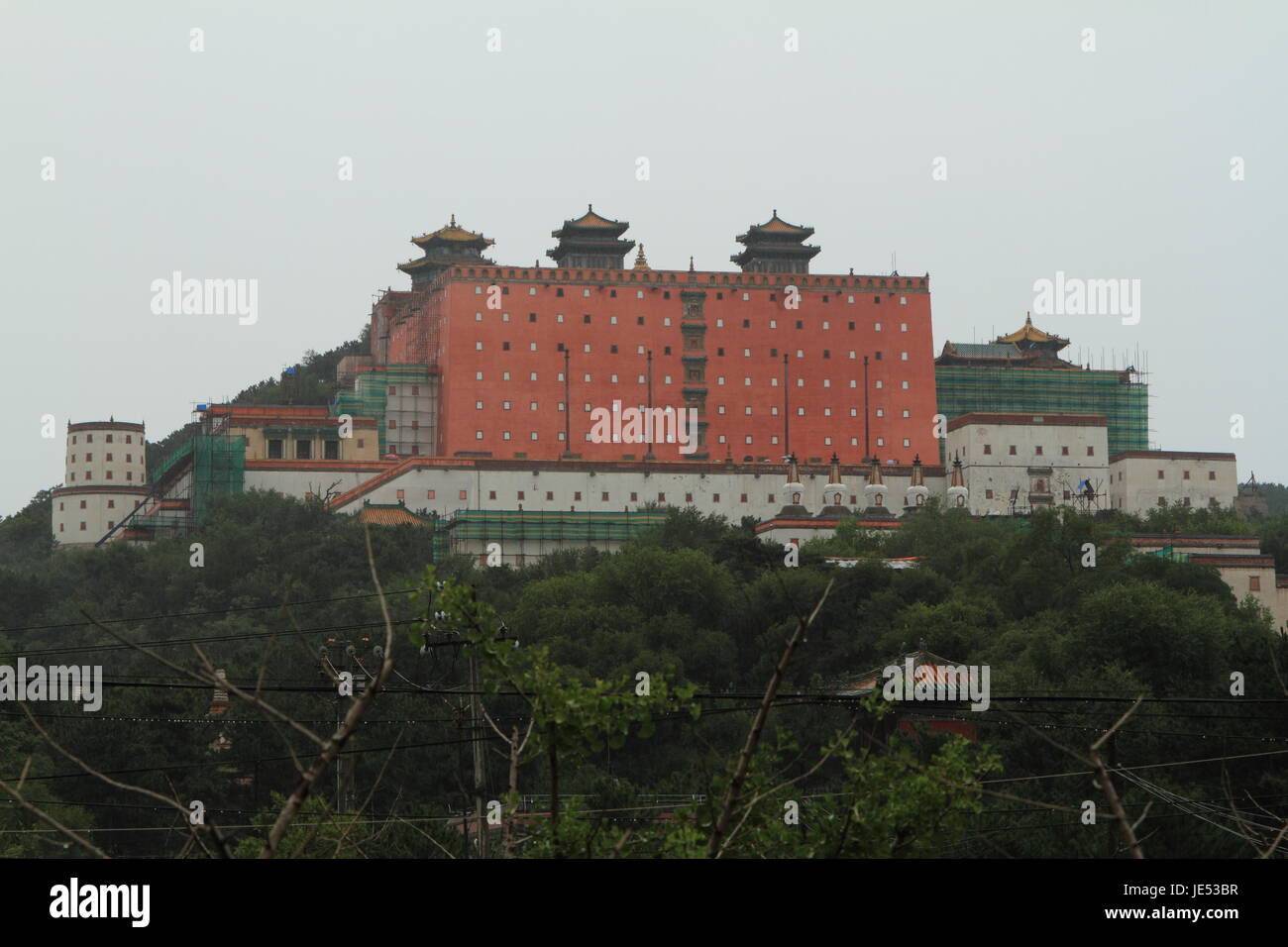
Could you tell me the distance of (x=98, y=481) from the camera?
9356 centimetres

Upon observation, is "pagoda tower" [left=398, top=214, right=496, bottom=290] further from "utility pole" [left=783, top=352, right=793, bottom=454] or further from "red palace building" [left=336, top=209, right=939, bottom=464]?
"utility pole" [left=783, top=352, right=793, bottom=454]

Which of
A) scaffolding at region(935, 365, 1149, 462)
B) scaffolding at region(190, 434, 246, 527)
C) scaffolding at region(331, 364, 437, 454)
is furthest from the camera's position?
scaffolding at region(935, 365, 1149, 462)

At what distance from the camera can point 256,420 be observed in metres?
88.3

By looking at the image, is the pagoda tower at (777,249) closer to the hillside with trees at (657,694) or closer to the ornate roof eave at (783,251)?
the ornate roof eave at (783,251)

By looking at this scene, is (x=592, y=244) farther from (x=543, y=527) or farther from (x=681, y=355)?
(x=543, y=527)

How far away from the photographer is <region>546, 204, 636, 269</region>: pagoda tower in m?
99.4

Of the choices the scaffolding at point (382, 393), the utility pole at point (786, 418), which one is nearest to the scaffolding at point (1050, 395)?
A: the utility pole at point (786, 418)

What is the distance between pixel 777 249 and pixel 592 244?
360 inches

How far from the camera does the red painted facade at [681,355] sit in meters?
89.5

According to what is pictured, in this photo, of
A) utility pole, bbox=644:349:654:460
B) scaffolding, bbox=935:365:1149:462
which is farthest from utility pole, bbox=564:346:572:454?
scaffolding, bbox=935:365:1149:462

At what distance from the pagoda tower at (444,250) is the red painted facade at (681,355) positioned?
→ 4516 millimetres

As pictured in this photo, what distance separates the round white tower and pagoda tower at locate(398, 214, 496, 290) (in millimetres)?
15567

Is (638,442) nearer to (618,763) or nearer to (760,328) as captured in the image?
(760,328)
